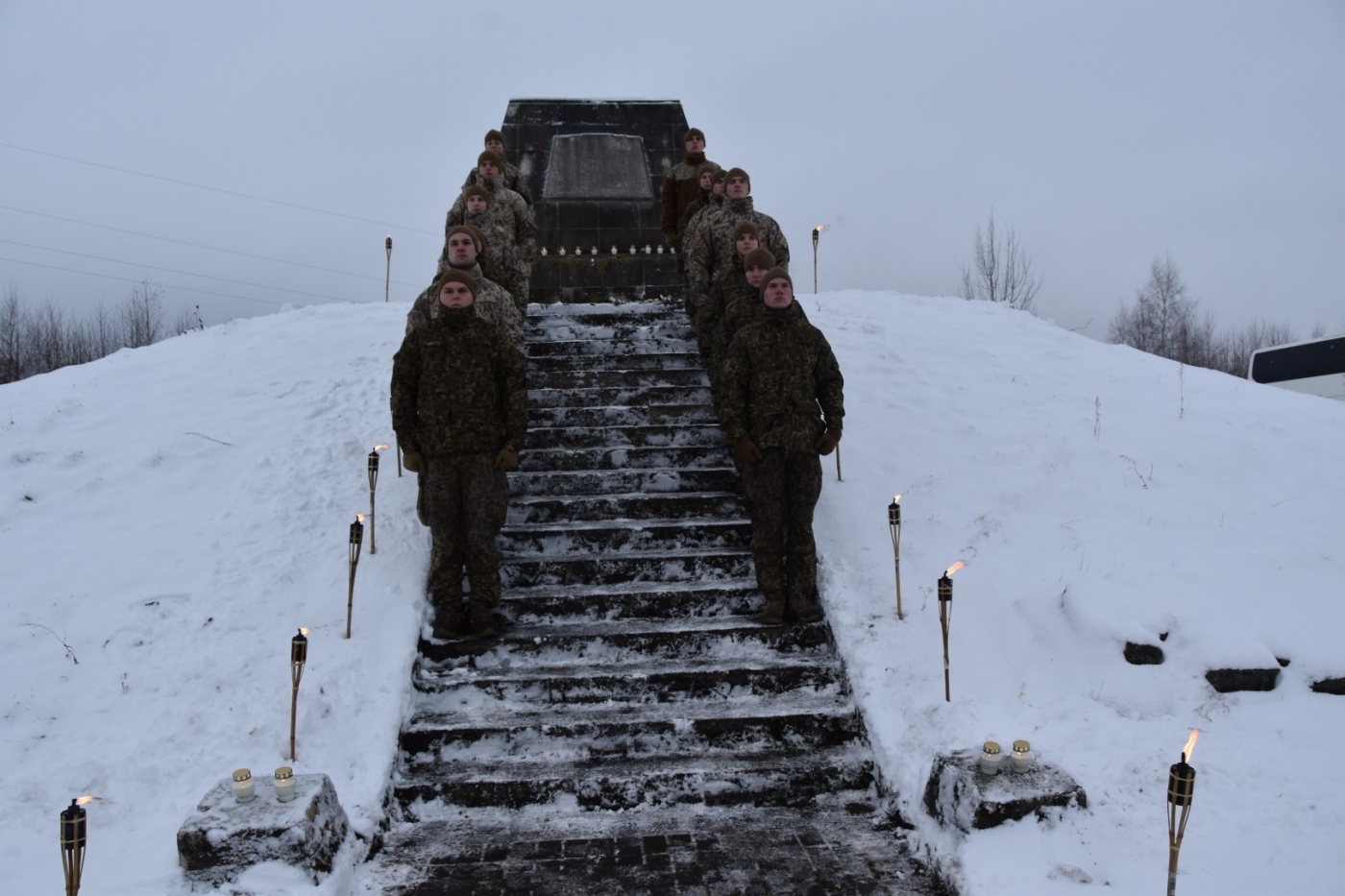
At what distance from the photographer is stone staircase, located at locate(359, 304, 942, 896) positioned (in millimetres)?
3996

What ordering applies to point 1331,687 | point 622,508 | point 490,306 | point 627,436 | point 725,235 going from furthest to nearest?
point 725,235 < point 627,436 < point 622,508 < point 490,306 < point 1331,687

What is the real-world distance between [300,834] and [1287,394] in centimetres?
922

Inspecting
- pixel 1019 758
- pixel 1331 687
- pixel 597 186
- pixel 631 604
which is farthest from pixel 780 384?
pixel 597 186

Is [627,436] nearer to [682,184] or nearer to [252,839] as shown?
[682,184]

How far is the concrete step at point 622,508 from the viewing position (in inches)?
258

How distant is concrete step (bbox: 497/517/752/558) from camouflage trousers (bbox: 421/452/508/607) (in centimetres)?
76

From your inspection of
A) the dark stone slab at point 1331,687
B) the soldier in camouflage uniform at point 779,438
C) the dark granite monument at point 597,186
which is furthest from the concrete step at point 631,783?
the dark granite monument at point 597,186

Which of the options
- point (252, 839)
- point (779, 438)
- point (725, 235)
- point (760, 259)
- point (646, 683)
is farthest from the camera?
point (725, 235)

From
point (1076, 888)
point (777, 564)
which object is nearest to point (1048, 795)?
point (1076, 888)

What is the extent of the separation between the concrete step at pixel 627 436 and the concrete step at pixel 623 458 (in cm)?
11

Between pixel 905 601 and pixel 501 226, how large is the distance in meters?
4.84

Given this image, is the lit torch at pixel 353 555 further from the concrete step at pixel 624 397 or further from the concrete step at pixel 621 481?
the concrete step at pixel 624 397

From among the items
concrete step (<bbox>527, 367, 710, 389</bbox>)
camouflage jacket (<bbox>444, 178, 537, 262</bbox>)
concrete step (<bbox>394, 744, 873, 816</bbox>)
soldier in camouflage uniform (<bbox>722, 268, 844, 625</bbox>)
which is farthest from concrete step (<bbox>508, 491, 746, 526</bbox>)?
camouflage jacket (<bbox>444, 178, 537, 262</bbox>)

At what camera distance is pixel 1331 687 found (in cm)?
477
